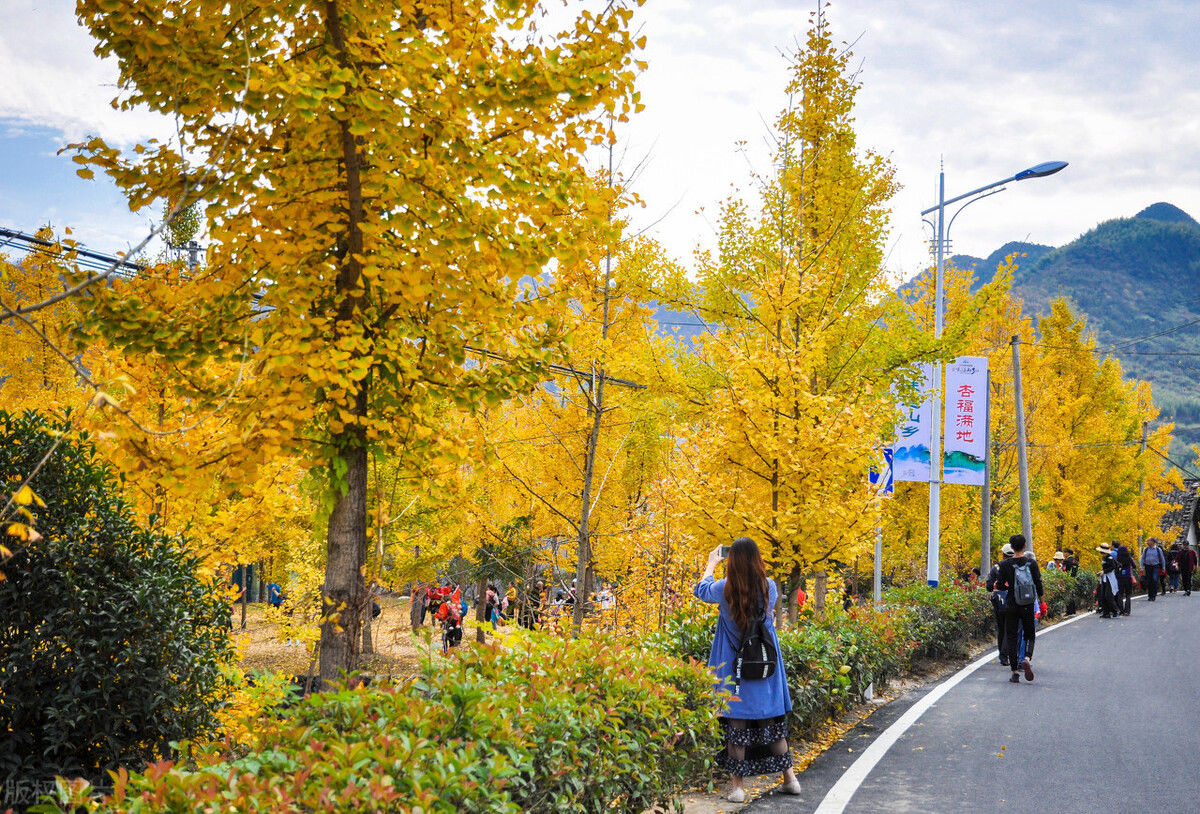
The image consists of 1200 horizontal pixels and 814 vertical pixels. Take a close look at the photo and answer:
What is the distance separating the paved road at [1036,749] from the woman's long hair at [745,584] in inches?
44.7

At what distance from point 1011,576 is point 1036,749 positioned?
4062mm

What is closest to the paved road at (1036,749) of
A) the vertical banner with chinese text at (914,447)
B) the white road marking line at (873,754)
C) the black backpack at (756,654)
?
the white road marking line at (873,754)

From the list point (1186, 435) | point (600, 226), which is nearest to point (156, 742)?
point (600, 226)

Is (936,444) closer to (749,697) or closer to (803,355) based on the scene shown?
(803,355)

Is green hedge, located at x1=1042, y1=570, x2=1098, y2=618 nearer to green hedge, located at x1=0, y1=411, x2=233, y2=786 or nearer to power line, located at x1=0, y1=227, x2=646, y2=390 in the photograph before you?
power line, located at x1=0, y1=227, x2=646, y2=390

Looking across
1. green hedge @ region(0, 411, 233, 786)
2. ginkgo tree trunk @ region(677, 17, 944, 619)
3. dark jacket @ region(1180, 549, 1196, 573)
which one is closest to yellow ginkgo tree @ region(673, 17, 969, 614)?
ginkgo tree trunk @ region(677, 17, 944, 619)

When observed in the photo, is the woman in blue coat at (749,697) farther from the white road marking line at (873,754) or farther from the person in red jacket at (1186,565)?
the person in red jacket at (1186,565)

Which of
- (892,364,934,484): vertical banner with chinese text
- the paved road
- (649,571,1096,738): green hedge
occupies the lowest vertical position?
the paved road

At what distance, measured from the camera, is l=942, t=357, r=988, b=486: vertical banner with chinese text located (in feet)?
45.3

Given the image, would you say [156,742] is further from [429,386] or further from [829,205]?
[829,205]

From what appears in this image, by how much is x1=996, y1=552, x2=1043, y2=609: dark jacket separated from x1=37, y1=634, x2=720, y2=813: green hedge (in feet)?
21.9

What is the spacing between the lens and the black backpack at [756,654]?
5191 mm

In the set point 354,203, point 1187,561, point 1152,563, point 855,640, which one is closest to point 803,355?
point 855,640

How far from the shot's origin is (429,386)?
4.53 metres
